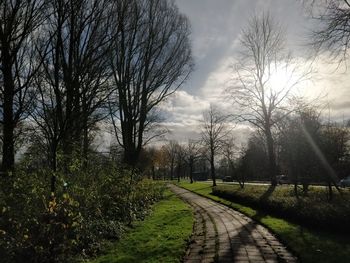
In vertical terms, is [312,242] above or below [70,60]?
below

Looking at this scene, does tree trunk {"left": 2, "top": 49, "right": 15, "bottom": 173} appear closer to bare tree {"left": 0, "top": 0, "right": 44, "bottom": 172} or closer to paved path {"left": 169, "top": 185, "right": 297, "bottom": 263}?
bare tree {"left": 0, "top": 0, "right": 44, "bottom": 172}

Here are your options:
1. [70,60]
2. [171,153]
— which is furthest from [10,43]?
[171,153]

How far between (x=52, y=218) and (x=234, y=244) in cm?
499

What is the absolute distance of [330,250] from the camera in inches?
332

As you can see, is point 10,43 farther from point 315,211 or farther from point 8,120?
point 315,211

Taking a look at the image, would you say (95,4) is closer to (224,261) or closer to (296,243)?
(224,261)

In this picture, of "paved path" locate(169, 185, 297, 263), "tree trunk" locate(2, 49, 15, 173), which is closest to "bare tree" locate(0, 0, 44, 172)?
"tree trunk" locate(2, 49, 15, 173)

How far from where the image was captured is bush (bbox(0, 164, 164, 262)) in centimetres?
630

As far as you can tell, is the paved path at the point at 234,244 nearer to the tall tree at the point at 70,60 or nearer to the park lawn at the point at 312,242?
the park lawn at the point at 312,242

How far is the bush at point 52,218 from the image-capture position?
20.7 ft

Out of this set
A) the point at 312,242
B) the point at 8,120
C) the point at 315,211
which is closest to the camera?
the point at 312,242

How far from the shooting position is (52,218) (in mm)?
6438

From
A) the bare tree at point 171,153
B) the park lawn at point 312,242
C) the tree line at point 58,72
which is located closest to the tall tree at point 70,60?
the tree line at point 58,72

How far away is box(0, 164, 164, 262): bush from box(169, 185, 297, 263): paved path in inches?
93.2
